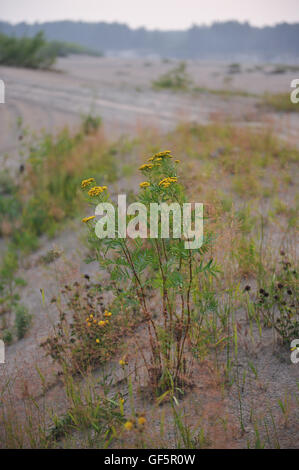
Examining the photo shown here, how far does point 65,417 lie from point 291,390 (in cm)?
126

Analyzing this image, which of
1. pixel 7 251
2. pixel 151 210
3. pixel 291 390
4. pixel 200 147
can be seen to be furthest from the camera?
pixel 200 147

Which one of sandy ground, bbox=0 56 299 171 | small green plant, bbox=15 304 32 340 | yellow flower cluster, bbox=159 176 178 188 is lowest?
small green plant, bbox=15 304 32 340

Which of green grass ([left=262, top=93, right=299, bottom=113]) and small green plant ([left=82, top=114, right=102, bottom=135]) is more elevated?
green grass ([left=262, top=93, right=299, bottom=113])

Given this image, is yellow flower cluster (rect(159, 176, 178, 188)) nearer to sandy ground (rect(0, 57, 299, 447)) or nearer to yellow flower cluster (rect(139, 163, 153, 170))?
yellow flower cluster (rect(139, 163, 153, 170))

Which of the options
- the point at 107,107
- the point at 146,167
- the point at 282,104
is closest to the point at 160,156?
the point at 146,167

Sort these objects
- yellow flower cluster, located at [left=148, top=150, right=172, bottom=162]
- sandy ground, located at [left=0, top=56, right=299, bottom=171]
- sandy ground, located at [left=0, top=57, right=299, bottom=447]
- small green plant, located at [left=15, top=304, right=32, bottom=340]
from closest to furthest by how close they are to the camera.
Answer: yellow flower cluster, located at [left=148, top=150, right=172, bottom=162]
sandy ground, located at [left=0, top=57, right=299, bottom=447]
small green plant, located at [left=15, top=304, right=32, bottom=340]
sandy ground, located at [left=0, top=56, right=299, bottom=171]

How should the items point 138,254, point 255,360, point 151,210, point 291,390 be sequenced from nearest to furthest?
point 151,210
point 138,254
point 291,390
point 255,360

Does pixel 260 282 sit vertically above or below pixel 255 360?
above

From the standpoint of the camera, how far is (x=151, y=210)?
6.17ft

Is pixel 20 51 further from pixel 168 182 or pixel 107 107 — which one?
pixel 168 182

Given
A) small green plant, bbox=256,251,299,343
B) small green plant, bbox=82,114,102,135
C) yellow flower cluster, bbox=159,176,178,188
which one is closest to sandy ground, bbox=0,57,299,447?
small green plant, bbox=256,251,299,343

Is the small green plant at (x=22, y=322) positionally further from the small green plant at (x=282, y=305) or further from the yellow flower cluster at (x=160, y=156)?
the yellow flower cluster at (x=160, y=156)

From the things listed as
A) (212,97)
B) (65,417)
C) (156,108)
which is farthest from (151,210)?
(212,97)
